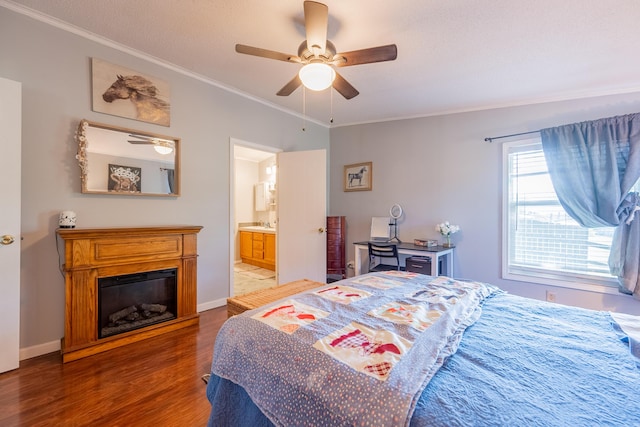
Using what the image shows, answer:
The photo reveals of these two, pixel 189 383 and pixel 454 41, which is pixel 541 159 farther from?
pixel 189 383

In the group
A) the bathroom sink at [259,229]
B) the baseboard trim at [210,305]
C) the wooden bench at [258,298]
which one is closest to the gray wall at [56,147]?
the baseboard trim at [210,305]

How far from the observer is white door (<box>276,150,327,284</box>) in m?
3.78

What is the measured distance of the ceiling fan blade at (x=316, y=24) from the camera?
4.92ft

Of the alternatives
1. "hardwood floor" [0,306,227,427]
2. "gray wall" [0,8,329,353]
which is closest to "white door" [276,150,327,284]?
"gray wall" [0,8,329,353]

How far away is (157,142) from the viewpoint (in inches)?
105

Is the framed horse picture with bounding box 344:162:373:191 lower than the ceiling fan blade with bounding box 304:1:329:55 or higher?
lower

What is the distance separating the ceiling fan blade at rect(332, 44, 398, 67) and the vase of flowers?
2.37 metres

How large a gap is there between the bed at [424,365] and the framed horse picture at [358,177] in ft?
9.73

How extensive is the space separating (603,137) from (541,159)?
0.52 meters

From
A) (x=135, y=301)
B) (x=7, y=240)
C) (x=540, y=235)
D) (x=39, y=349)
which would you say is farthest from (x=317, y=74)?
(x=540, y=235)

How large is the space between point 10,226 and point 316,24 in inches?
96.5

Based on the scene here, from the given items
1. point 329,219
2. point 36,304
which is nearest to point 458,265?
point 329,219

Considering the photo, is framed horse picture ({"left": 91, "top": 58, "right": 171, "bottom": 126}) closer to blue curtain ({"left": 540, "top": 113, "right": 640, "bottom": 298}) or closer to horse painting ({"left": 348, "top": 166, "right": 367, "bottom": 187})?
horse painting ({"left": 348, "top": 166, "right": 367, "bottom": 187})

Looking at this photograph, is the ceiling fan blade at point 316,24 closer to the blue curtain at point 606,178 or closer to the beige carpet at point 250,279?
the blue curtain at point 606,178
